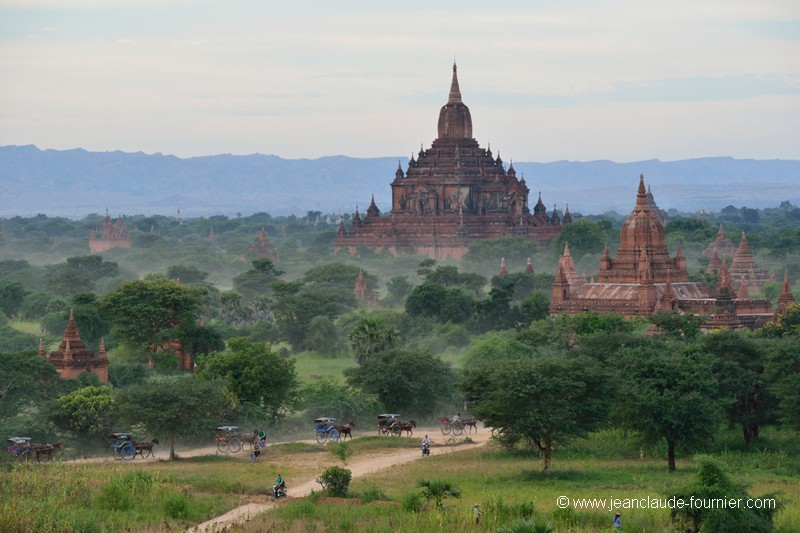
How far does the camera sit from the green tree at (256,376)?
56.7 m

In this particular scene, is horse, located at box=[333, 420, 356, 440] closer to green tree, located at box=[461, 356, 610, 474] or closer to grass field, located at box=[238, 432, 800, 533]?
grass field, located at box=[238, 432, 800, 533]

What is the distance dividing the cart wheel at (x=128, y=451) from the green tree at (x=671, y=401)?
1426cm

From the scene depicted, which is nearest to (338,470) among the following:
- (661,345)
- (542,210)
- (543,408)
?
(543,408)

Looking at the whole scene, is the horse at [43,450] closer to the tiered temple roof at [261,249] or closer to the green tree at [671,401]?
the green tree at [671,401]

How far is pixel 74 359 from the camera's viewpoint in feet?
198

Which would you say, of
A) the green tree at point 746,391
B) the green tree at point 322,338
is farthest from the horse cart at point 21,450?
the green tree at point 322,338

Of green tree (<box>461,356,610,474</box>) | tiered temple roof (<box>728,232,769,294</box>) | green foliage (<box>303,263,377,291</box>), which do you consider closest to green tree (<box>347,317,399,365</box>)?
green tree (<box>461,356,610,474</box>)

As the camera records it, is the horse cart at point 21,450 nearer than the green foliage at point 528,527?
No

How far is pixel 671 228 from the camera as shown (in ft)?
504

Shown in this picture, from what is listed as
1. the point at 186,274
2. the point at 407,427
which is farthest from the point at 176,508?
the point at 186,274

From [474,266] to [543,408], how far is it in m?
82.4

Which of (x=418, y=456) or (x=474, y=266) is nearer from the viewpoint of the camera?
(x=418, y=456)

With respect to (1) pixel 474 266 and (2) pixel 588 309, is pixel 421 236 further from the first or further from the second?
(2) pixel 588 309

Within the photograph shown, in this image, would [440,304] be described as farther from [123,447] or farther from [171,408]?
[123,447]
